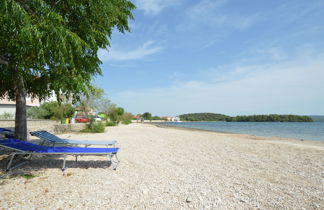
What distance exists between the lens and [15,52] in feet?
12.1

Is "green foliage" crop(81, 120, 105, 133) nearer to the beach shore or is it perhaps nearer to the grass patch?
the beach shore

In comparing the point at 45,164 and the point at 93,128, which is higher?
the point at 93,128

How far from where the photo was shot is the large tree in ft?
10.8

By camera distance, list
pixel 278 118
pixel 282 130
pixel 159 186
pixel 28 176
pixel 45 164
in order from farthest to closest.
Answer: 1. pixel 278 118
2. pixel 282 130
3. pixel 45 164
4. pixel 28 176
5. pixel 159 186

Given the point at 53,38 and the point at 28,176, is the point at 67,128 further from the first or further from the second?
the point at 53,38

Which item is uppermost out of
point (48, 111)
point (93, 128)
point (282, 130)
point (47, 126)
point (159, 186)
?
point (48, 111)

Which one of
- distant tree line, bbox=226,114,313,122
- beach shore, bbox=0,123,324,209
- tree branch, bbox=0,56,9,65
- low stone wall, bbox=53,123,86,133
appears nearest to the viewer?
beach shore, bbox=0,123,324,209

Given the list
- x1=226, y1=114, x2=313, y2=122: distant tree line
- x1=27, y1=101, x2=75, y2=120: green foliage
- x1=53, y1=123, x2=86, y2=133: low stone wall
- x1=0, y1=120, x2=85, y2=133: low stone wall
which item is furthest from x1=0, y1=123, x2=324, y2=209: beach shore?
x1=226, y1=114, x2=313, y2=122: distant tree line

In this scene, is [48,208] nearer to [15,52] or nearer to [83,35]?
[15,52]

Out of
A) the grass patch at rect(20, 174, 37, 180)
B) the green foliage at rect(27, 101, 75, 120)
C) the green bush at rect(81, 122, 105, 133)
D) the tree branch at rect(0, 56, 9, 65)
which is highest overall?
the tree branch at rect(0, 56, 9, 65)

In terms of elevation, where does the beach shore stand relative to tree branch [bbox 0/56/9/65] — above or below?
below

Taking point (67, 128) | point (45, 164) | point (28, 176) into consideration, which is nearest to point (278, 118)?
point (67, 128)

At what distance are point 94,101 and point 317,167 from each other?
17274 millimetres

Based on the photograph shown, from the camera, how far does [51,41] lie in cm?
351
